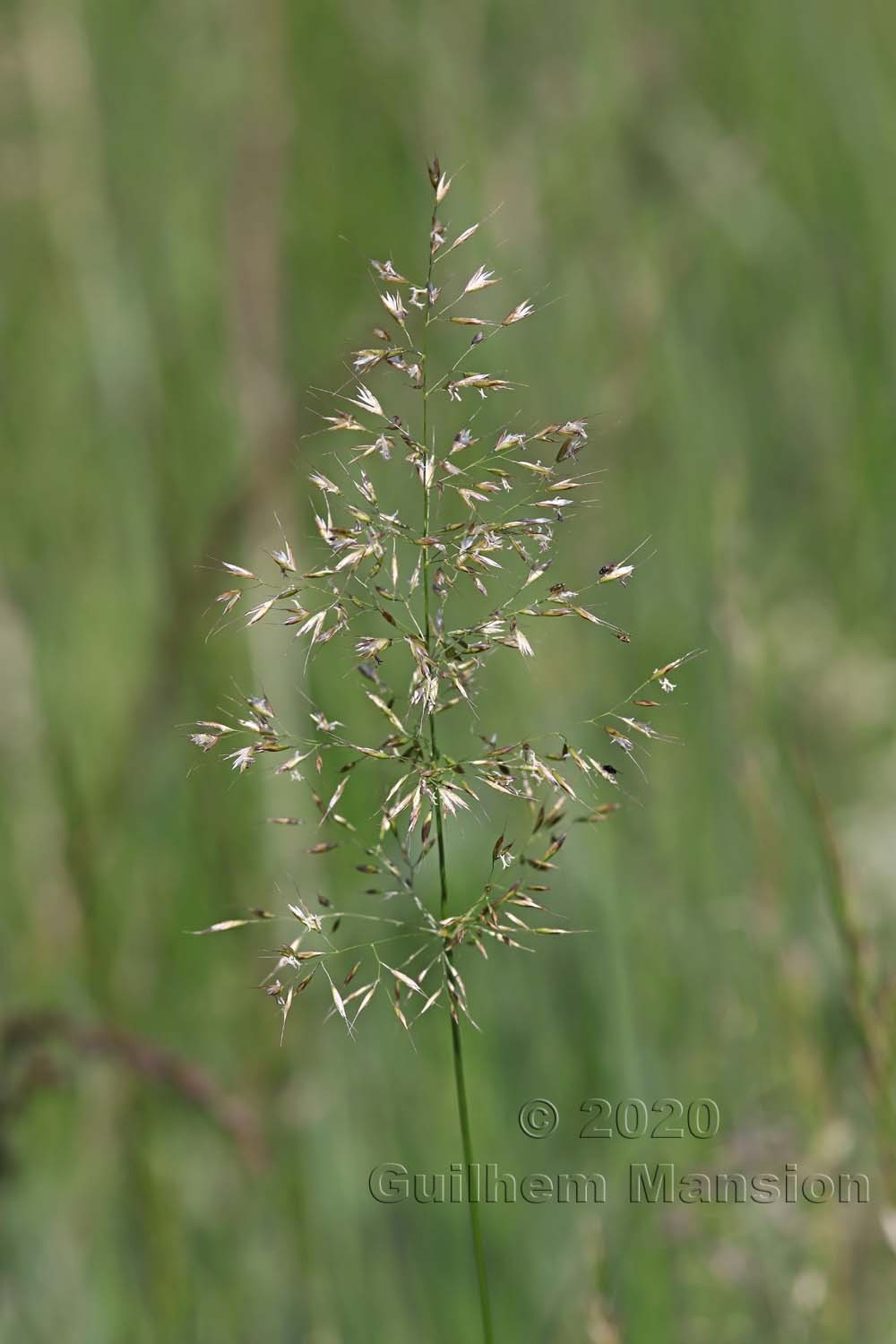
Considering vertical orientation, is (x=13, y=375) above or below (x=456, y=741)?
above

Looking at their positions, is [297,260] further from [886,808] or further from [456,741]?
[886,808]

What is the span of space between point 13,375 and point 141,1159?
3.18m

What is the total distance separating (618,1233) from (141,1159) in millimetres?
778

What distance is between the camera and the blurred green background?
2.24 m

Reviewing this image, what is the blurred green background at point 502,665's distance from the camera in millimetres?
2238

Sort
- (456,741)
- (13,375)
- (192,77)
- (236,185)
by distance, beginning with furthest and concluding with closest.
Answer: (192,77) < (13,375) < (456,741) < (236,185)

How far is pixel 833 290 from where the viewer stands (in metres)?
4.15

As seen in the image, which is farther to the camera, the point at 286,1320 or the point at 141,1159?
the point at 286,1320

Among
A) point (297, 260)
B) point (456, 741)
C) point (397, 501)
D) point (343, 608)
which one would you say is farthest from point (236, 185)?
point (343, 608)

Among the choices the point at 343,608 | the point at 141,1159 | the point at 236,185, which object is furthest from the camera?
the point at 236,185

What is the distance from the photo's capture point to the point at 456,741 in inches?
135

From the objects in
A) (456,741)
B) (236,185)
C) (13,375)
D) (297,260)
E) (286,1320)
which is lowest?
(286,1320)

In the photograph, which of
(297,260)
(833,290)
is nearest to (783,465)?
(833,290)

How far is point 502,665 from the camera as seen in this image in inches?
133
